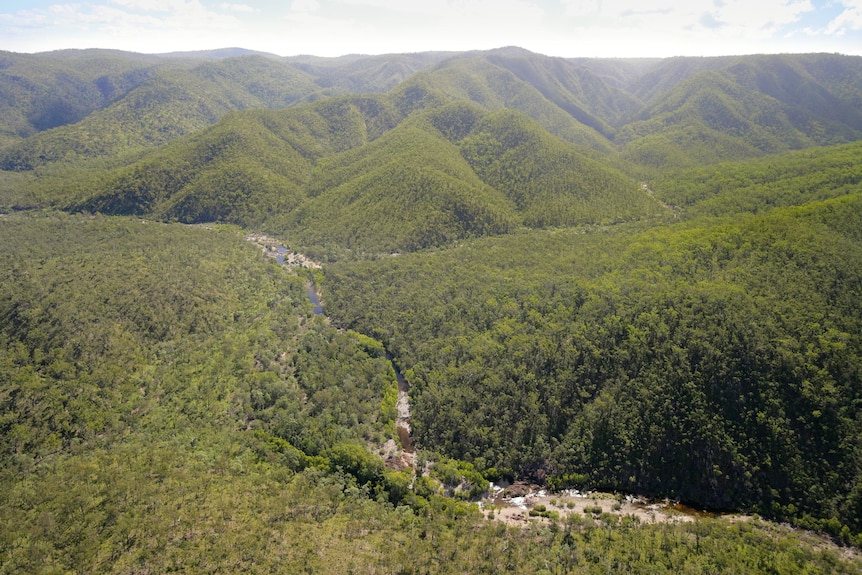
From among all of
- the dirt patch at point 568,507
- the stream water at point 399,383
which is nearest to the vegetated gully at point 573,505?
the dirt patch at point 568,507

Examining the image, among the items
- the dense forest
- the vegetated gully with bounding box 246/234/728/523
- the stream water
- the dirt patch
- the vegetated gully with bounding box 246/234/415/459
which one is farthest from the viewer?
the vegetated gully with bounding box 246/234/415/459

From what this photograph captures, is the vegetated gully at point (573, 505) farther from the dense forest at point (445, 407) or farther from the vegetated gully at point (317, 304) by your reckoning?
the dense forest at point (445, 407)

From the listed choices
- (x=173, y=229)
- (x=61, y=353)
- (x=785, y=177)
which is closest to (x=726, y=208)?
(x=785, y=177)

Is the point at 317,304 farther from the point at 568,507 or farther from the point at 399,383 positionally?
the point at 568,507

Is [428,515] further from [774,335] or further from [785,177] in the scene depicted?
[785,177]

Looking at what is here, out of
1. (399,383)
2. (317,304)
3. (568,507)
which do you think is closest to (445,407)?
(399,383)

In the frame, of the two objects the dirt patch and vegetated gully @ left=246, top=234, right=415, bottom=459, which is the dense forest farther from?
the dirt patch

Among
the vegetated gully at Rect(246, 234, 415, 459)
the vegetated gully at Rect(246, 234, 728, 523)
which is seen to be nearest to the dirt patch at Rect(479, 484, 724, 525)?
the vegetated gully at Rect(246, 234, 728, 523)

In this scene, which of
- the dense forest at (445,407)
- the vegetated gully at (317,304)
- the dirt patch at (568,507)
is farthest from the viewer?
the vegetated gully at (317,304)

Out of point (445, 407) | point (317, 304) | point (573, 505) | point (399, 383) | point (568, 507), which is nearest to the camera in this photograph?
point (568, 507)
